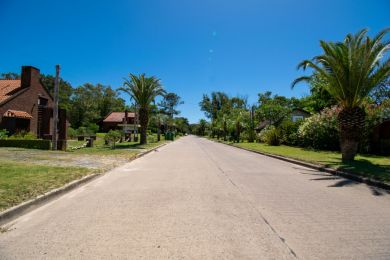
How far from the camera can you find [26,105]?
33969 mm

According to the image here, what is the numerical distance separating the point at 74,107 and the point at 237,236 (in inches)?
3011

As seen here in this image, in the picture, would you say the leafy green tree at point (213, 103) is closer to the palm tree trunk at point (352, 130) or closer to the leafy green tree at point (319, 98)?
the leafy green tree at point (319, 98)

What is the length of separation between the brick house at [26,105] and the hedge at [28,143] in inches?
336

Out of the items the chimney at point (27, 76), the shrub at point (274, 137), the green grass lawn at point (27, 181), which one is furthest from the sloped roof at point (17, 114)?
the shrub at point (274, 137)

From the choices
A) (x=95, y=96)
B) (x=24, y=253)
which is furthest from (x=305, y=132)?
(x=95, y=96)

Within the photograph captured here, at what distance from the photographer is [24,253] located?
4.32 meters

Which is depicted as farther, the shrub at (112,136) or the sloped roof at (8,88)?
the sloped roof at (8,88)

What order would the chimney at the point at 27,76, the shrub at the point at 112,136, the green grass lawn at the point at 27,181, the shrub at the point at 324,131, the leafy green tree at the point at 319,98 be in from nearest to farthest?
the green grass lawn at the point at 27,181 → the shrub at the point at 324,131 → the shrub at the point at 112,136 → the chimney at the point at 27,76 → the leafy green tree at the point at 319,98

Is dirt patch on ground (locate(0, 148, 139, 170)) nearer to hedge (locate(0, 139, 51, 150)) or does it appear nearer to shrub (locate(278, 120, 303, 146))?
hedge (locate(0, 139, 51, 150))

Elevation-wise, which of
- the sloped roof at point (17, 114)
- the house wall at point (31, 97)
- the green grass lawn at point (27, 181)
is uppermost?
the house wall at point (31, 97)

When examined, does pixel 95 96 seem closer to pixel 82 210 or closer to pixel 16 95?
pixel 16 95

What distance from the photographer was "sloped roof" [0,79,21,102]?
3235cm

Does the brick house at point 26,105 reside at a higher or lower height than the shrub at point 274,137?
higher

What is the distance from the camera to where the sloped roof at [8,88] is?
32350 millimetres
